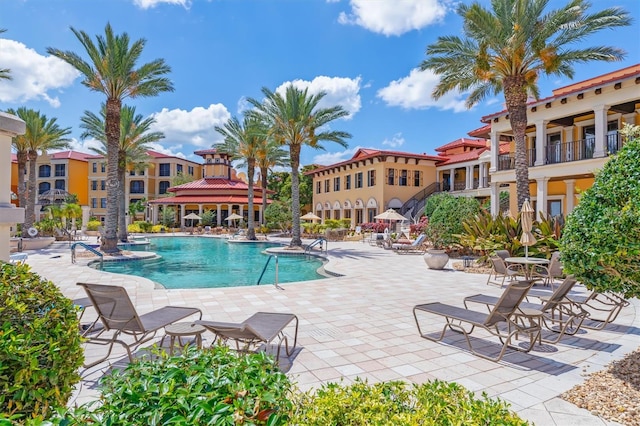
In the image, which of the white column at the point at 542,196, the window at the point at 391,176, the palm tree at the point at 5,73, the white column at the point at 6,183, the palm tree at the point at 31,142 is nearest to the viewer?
the white column at the point at 6,183

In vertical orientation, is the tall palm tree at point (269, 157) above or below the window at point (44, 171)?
below

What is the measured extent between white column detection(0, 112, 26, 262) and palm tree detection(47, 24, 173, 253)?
649 inches

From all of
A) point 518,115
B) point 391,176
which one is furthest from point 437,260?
point 391,176

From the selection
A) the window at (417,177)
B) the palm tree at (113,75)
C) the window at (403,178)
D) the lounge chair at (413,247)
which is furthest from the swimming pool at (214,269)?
the window at (417,177)

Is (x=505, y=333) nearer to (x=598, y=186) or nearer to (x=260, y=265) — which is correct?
(x=598, y=186)

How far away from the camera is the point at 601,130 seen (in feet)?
58.1

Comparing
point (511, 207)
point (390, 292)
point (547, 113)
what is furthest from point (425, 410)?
point (511, 207)

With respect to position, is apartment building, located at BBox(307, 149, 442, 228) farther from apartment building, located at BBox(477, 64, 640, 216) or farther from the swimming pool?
the swimming pool

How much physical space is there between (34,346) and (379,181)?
34.0m

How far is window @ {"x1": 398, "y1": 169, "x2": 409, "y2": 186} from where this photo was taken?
3566 centimetres

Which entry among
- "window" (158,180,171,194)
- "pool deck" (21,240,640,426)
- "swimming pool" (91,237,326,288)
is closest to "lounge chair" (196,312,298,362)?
"pool deck" (21,240,640,426)

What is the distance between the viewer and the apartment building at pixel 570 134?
17.7 meters

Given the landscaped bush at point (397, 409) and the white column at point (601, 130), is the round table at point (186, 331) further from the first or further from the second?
the white column at point (601, 130)

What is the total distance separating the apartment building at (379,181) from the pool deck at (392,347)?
83.1 feet
